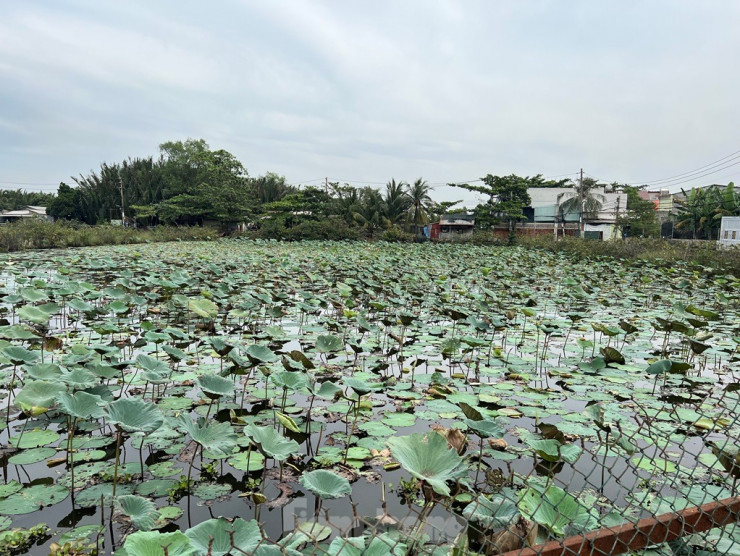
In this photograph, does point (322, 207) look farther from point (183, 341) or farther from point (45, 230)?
point (183, 341)

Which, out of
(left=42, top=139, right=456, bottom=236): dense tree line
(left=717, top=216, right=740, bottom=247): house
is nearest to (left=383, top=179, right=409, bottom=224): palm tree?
(left=42, top=139, right=456, bottom=236): dense tree line

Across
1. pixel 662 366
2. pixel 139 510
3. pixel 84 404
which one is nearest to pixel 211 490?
pixel 139 510

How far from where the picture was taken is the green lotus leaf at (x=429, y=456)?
1418mm

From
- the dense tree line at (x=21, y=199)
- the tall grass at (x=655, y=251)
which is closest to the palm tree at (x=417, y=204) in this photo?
the tall grass at (x=655, y=251)

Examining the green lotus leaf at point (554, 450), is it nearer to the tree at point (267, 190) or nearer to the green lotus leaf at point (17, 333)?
the green lotus leaf at point (17, 333)

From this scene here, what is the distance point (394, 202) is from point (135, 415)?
946 inches

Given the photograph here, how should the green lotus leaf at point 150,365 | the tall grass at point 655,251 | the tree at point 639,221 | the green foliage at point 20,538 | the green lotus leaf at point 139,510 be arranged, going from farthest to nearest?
the tree at point 639,221 < the tall grass at point 655,251 < the green lotus leaf at point 150,365 < the green foliage at point 20,538 < the green lotus leaf at point 139,510

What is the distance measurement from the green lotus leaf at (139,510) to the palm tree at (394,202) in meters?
23.9

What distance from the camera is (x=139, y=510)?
159 centimetres

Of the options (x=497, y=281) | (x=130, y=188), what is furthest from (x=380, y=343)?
(x=130, y=188)

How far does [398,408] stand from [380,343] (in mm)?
1656

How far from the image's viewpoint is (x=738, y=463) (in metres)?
1.69

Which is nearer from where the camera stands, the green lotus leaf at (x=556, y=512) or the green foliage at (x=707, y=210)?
the green lotus leaf at (x=556, y=512)

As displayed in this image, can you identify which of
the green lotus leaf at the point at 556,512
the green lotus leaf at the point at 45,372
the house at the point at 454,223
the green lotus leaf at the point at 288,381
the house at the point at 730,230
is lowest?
the green lotus leaf at the point at 556,512
